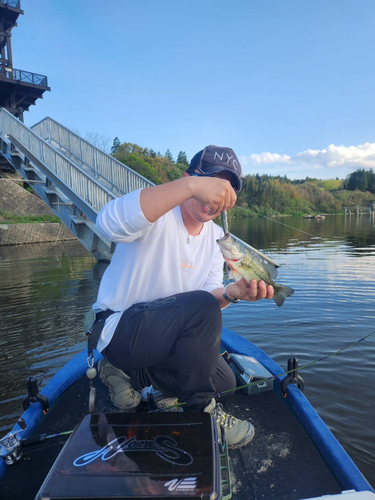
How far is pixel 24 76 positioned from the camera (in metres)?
32.8

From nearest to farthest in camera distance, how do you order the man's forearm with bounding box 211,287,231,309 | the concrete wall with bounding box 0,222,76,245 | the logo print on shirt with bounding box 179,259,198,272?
1. the logo print on shirt with bounding box 179,259,198,272
2. the man's forearm with bounding box 211,287,231,309
3. the concrete wall with bounding box 0,222,76,245

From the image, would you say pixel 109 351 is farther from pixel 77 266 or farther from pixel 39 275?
pixel 77 266

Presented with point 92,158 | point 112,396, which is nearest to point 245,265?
point 112,396

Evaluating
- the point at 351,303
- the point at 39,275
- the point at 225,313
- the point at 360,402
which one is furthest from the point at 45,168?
the point at 360,402

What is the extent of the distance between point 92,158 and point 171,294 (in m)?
14.1

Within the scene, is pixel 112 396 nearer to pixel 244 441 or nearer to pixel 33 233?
pixel 244 441

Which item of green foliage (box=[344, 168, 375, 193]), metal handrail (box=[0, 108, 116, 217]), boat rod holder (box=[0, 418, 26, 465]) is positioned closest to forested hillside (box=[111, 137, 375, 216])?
green foliage (box=[344, 168, 375, 193])

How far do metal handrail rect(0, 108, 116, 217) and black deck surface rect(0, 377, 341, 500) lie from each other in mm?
8918

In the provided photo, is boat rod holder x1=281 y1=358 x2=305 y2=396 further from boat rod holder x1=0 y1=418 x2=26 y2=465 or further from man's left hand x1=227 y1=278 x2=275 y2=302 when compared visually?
boat rod holder x1=0 y1=418 x2=26 y2=465

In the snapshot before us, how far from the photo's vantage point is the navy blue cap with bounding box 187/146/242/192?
2.81m

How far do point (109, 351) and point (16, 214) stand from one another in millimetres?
34803

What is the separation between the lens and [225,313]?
30.8ft

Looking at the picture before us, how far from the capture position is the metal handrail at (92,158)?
43.7 ft

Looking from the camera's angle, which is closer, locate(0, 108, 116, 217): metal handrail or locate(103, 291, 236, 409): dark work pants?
locate(103, 291, 236, 409): dark work pants
